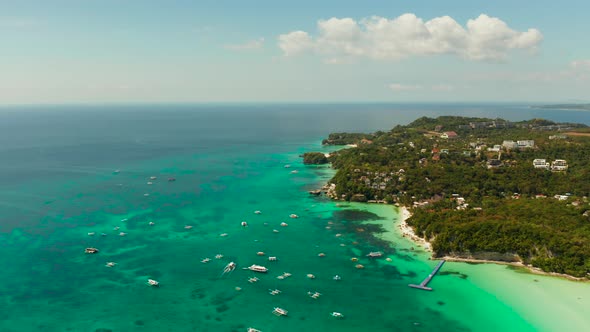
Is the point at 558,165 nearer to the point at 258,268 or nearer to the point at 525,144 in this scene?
the point at 525,144

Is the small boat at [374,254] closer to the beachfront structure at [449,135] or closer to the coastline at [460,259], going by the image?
the coastline at [460,259]

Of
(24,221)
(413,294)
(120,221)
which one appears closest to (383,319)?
(413,294)

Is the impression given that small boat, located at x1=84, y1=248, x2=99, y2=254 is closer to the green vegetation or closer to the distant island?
the distant island

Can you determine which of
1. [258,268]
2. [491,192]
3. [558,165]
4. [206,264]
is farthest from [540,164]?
[206,264]

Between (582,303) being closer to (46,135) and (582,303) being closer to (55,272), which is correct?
(55,272)

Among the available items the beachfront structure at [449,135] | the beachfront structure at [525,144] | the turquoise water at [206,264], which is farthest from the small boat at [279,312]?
the beachfront structure at [449,135]

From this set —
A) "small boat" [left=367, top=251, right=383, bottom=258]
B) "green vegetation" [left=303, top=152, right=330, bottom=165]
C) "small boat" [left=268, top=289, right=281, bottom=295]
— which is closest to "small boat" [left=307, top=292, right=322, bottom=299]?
"small boat" [left=268, top=289, right=281, bottom=295]
